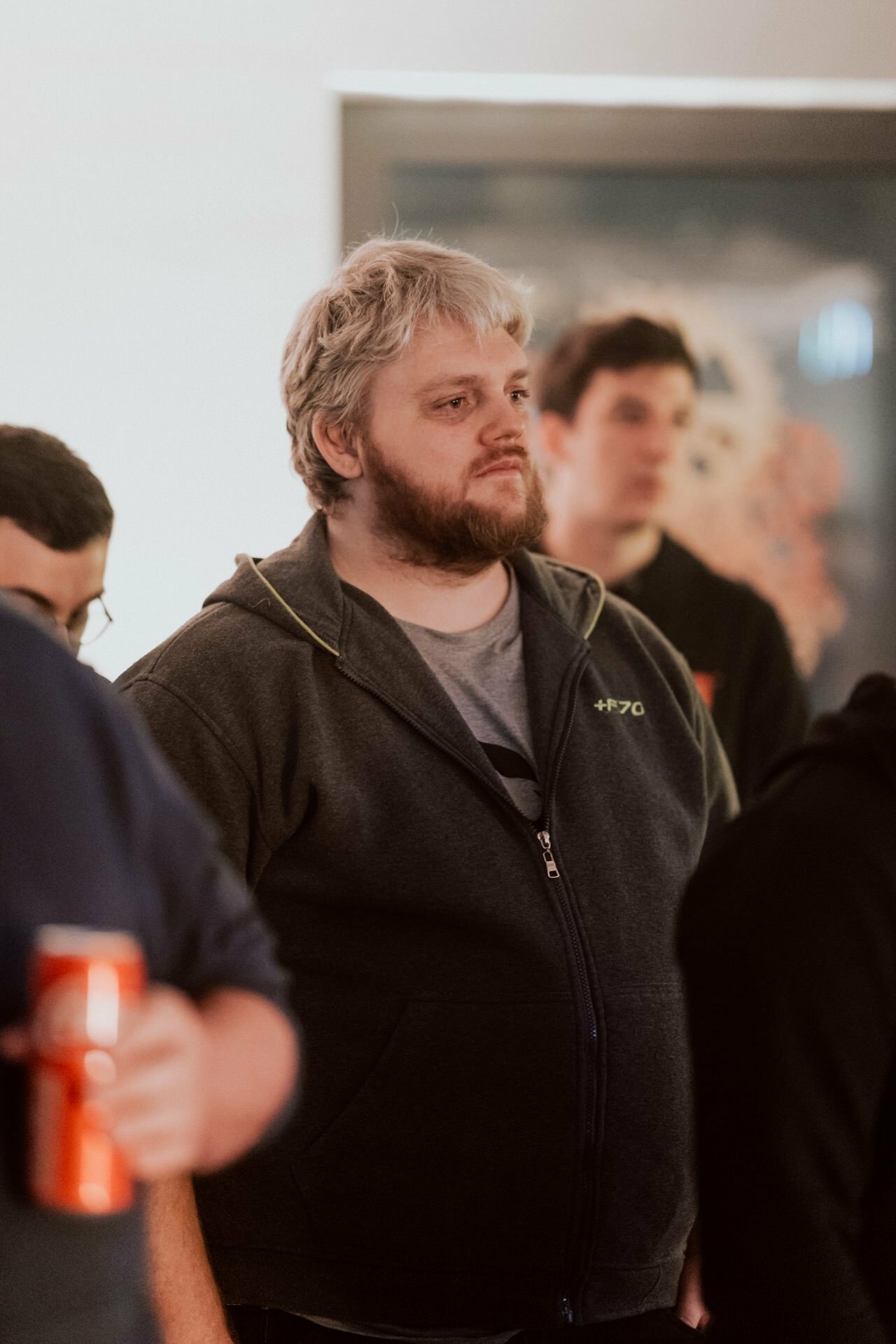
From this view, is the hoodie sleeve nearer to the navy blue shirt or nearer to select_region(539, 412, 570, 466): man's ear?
the navy blue shirt

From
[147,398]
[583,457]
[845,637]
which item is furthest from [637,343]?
[147,398]

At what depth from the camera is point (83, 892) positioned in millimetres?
853

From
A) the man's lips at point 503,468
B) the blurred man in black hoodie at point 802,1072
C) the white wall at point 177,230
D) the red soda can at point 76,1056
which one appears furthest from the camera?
the white wall at point 177,230

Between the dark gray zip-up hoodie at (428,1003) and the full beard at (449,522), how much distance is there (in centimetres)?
16

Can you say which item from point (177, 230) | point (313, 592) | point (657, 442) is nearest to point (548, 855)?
point (313, 592)

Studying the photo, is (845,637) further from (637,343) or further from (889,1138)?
(889,1138)

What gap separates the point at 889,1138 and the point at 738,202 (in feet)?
7.87

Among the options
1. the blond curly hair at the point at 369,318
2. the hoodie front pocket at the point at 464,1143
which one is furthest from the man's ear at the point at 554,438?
the hoodie front pocket at the point at 464,1143

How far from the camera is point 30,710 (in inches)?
34.3

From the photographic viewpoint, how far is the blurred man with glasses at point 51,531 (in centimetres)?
175

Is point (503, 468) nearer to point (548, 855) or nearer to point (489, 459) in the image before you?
point (489, 459)

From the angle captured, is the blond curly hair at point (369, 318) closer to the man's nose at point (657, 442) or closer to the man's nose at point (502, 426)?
the man's nose at point (502, 426)

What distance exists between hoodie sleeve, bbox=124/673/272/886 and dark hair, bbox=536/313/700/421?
1.52 meters

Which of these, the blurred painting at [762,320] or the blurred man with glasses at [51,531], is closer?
the blurred man with glasses at [51,531]
